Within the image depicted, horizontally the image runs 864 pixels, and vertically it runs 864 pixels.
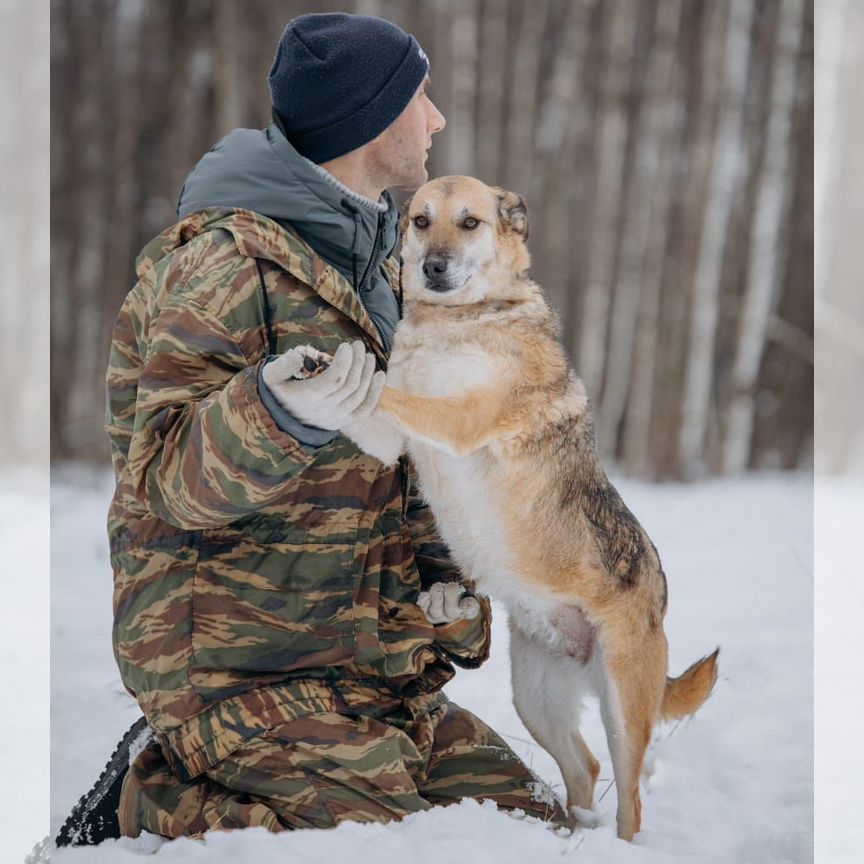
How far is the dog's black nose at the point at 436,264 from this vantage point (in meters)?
2.45

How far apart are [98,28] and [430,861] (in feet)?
12.3

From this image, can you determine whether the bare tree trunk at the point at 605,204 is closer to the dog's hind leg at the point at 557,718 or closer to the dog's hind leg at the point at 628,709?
the dog's hind leg at the point at 557,718

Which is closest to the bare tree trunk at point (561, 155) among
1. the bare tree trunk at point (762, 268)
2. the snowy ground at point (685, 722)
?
the bare tree trunk at point (762, 268)

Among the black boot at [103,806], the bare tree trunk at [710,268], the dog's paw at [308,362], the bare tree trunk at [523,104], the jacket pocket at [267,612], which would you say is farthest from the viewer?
the bare tree trunk at [710,268]

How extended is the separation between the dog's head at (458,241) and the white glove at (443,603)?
70 centimetres

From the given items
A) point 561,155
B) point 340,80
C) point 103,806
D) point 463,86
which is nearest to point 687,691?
point 103,806

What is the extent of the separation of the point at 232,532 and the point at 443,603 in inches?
21.4

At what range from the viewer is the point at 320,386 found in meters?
1.81

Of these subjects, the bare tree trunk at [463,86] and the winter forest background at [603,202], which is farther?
the bare tree trunk at [463,86]
